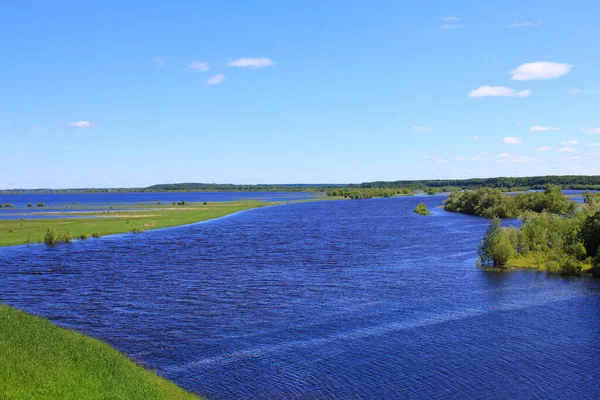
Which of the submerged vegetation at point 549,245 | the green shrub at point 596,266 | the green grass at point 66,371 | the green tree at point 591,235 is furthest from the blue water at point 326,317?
the green tree at point 591,235

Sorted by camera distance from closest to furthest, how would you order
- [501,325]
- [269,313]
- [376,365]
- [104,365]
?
[104,365], [376,365], [501,325], [269,313]

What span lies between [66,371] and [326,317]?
18082mm

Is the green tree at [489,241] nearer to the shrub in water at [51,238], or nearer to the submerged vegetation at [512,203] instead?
the submerged vegetation at [512,203]

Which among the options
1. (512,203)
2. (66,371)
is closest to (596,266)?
(66,371)

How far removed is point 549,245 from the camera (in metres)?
55.7

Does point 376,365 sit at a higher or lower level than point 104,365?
lower

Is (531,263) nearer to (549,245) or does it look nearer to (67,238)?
(549,245)

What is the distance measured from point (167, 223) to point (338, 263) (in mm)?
52355

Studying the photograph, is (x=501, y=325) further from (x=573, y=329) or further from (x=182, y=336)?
(x=182, y=336)

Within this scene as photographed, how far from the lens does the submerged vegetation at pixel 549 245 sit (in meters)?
50.2

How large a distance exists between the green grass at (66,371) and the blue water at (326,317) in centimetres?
277

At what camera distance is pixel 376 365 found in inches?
1073

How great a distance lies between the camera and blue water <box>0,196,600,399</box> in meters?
25.4

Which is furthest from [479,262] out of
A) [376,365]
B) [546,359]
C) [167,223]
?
[167,223]
